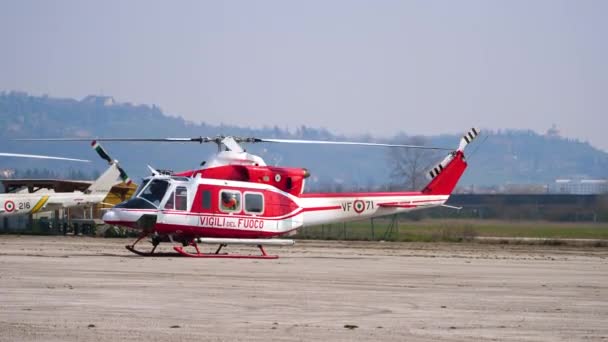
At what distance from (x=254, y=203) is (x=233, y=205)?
62 centimetres

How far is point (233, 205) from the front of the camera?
29469mm

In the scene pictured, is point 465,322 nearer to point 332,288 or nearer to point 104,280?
point 332,288

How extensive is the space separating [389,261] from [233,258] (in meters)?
3.87

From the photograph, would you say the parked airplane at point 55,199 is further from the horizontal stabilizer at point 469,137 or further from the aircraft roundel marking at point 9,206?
the horizontal stabilizer at point 469,137

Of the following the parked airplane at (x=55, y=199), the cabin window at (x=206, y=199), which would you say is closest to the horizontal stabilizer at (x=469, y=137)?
→ the cabin window at (x=206, y=199)

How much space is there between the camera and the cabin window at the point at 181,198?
28641 mm

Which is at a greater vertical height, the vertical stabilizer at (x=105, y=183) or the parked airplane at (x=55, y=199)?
the vertical stabilizer at (x=105, y=183)

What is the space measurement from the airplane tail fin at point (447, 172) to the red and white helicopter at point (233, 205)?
1.98 ft

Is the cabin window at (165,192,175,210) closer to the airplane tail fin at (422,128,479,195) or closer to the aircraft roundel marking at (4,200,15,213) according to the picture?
the airplane tail fin at (422,128,479,195)

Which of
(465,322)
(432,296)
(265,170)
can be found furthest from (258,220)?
(465,322)

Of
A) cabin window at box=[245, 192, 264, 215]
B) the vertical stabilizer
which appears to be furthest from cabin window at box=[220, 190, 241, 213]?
the vertical stabilizer

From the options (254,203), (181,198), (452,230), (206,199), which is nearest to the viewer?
(181,198)

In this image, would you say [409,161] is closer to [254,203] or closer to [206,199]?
[254,203]

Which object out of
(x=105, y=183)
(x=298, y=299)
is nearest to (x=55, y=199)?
(x=105, y=183)
